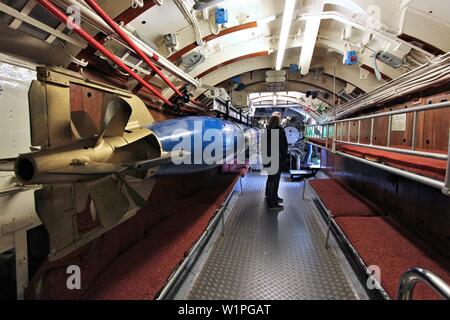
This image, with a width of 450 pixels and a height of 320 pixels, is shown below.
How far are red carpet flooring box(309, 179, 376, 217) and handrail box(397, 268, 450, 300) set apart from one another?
1.54 meters

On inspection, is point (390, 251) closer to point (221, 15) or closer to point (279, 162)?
point (279, 162)

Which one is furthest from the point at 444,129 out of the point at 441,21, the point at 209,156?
the point at 209,156

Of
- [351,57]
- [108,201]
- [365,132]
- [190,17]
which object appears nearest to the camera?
[108,201]

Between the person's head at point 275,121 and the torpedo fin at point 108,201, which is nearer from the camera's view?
the torpedo fin at point 108,201

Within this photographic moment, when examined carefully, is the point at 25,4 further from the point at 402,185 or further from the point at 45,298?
the point at 402,185

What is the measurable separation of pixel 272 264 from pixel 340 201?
4.34 ft

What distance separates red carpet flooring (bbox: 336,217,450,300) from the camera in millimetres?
1248

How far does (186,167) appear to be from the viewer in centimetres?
171

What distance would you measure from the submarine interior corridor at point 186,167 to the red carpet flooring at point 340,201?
0.03m

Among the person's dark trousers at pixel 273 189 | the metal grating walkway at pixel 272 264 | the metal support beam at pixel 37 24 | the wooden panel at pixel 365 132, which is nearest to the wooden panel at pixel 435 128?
the wooden panel at pixel 365 132

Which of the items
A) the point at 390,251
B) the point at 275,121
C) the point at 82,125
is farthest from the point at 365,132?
the point at 82,125

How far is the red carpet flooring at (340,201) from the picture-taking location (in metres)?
2.39

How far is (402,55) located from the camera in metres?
2.63

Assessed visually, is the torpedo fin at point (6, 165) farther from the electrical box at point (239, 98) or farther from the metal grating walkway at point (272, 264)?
the electrical box at point (239, 98)
